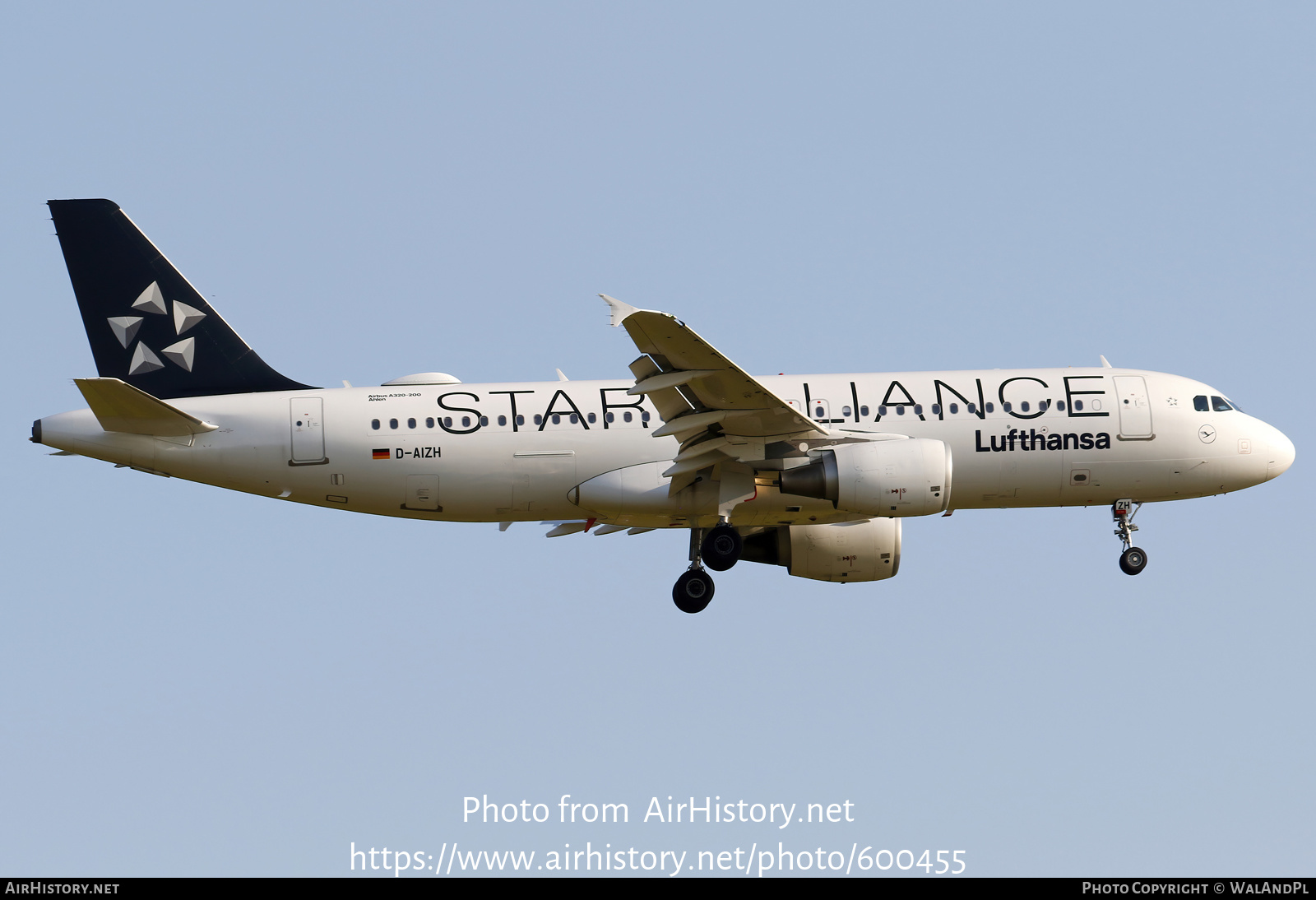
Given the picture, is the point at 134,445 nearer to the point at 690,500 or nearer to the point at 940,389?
the point at 690,500

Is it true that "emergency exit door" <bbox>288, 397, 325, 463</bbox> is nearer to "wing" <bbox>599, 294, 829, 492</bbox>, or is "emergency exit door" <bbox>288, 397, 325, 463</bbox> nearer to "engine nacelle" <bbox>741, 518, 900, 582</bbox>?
"wing" <bbox>599, 294, 829, 492</bbox>

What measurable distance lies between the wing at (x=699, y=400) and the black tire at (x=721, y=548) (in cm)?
148

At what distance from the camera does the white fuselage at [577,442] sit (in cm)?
3397

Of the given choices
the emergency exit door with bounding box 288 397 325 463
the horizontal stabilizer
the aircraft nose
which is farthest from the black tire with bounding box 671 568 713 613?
the aircraft nose

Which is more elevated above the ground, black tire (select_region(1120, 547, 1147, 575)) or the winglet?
the winglet

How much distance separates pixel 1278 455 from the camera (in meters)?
36.5

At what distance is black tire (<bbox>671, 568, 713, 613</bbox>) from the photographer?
35781 millimetres

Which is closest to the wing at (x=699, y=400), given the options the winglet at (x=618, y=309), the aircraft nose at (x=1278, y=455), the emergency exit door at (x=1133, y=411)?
the winglet at (x=618, y=309)

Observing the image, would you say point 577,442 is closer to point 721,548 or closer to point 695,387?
point 695,387

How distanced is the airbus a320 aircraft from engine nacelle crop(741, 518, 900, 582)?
5.81 feet

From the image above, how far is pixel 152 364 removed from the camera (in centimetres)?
3547

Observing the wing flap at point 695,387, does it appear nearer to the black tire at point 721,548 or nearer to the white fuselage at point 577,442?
the white fuselage at point 577,442

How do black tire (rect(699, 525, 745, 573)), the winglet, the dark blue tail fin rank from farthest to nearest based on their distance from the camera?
the dark blue tail fin
black tire (rect(699, 525, 745, 573))
the winglet

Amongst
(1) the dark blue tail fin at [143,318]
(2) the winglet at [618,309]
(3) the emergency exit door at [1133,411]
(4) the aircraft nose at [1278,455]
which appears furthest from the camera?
(4) the aircraft nose at [1278,455]
